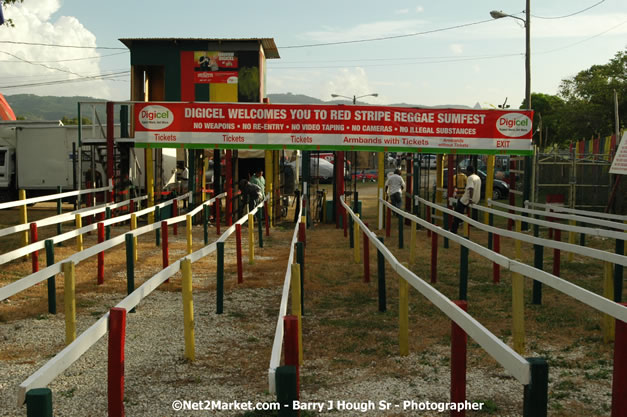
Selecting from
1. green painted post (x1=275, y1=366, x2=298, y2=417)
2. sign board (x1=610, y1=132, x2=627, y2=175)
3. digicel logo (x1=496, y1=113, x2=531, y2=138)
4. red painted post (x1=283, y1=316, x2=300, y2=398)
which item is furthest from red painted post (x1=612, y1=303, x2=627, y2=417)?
digicel logo (x1=496, y1=113, x2=531, y2=138)

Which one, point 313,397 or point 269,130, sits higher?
point 269,130

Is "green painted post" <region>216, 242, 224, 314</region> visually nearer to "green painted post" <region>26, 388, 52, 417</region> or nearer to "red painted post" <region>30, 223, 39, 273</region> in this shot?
"red painted post" <region>30, 223, 39, 273</region>

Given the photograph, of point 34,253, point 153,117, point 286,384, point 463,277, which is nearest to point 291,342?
point 286,384

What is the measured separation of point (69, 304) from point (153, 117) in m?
12.3

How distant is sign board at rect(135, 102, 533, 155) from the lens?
60.2 ft

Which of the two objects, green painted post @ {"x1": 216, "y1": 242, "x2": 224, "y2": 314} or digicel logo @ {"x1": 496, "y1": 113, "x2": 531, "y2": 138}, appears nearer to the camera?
green painted post @ {"x1": 216, "y1": 242, "x2": 224, "y2": 314}

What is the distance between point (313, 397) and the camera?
5293mm

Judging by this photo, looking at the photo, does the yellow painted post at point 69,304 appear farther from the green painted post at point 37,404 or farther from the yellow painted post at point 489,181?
the yellow painted post at point 489,181

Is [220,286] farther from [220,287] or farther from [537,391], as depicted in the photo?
[537,391]

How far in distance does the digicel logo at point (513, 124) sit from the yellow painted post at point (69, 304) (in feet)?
45.9

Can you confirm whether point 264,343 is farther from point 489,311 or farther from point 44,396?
point 44,396

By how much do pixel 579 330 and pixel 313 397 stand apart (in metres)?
3.47

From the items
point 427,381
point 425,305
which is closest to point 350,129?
point 425,305

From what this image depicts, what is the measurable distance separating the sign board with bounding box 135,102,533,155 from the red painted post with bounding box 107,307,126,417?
14010 millimetres
